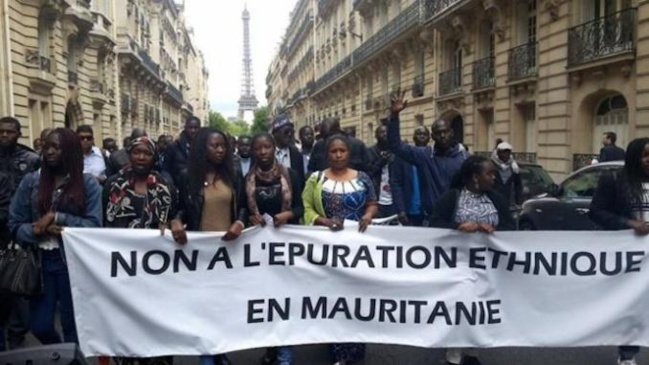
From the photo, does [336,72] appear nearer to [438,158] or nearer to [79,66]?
[79,66]

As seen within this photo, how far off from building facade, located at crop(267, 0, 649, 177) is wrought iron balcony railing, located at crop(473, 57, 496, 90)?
40mm

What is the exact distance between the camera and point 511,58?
17.8m

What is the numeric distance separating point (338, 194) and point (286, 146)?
105 inches

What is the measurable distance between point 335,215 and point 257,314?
89 cm

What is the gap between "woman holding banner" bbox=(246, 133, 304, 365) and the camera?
4.17 meters

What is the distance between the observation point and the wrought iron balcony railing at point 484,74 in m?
19.4

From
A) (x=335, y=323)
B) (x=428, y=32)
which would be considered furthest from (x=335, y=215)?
(x=428, y=32)

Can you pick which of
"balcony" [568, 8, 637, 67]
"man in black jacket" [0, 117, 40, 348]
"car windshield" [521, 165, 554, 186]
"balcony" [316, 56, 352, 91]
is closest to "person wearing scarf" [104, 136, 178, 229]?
"man in black jacket" [0, 117, 40, 348]

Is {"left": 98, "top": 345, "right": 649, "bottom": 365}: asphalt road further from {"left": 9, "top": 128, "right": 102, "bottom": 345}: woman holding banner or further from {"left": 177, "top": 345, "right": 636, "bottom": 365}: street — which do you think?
{"left": 9, "top": 128, "right": 102, "bottom": 345}: woman holding banner

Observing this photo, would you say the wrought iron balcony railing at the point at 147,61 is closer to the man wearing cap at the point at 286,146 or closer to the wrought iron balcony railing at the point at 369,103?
the wrought iron balcony railing at the point at 369,103

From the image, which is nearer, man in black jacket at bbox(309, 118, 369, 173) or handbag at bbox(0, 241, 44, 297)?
handbag at bbox(0, 241, 44, 297)

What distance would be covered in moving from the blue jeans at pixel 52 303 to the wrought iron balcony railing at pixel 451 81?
1967 cm

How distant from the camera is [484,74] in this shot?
65.1 feet

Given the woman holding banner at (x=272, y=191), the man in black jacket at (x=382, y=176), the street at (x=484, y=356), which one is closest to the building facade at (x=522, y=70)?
the man in black jacket at (x=382, y=176)
